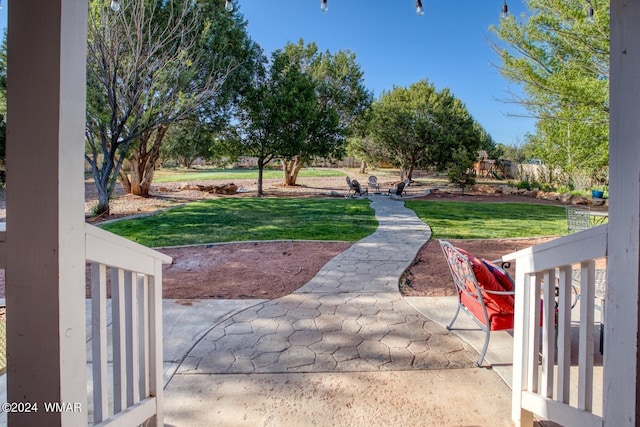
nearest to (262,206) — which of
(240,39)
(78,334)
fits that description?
(240,39)

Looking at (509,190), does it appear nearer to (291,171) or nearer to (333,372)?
(291,171)

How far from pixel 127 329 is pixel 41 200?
87 cm

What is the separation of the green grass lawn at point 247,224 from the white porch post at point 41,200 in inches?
235

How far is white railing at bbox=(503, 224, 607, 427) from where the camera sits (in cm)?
163

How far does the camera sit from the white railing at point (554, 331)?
5.35 feet

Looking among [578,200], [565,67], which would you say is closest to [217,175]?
[578,200]

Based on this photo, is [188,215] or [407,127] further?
[407,127]

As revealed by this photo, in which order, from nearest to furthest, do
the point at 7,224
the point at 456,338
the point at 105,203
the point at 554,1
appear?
the point at 7,224, the point at 456,338, the point at 554,1, the point at 105,203

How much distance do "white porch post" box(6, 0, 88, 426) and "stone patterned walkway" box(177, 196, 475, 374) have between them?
1.54 metres

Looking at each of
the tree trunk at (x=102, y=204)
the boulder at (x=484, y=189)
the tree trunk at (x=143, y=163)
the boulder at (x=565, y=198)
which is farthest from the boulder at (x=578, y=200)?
the tree trunk at (x=102, y=204)

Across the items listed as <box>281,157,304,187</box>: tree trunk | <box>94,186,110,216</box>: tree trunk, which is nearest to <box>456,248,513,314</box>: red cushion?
<box>94,186,110,216</box>: tree trunk

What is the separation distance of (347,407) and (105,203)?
10471 mm

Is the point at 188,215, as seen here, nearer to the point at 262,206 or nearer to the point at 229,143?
the point at 262,206

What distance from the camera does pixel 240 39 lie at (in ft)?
47.9
